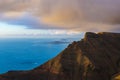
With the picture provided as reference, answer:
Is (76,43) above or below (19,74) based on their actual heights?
above

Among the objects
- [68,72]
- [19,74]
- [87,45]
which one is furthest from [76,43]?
[19,74]

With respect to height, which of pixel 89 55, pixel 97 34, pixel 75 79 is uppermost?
pixel 97 34

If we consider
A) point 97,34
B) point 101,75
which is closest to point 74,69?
point 101,75

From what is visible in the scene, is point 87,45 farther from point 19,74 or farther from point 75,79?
point 19,74

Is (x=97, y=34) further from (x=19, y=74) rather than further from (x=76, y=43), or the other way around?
(x=19, y=74)

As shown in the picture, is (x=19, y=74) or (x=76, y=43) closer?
(x=19, y=74)

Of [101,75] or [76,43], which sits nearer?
[101,75]
